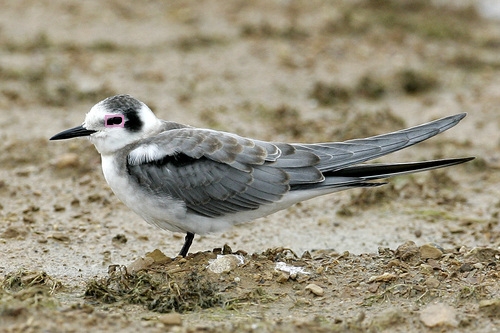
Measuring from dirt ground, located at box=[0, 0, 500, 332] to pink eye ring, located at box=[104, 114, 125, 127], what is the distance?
0.93 metres

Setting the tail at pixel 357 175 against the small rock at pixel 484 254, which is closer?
the tail at pixel 357 175

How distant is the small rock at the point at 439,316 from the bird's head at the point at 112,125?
235 cm

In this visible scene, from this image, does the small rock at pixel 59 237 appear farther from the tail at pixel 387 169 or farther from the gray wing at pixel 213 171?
the tail at pixel 387 169

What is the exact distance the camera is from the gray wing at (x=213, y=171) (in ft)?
20.1

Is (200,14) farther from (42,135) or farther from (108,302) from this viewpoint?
(108,302)

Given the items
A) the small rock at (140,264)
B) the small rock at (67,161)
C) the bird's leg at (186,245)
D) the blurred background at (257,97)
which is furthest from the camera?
the small rock at (67,161)

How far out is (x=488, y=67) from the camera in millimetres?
11789

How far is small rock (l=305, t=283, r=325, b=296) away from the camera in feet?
18.5

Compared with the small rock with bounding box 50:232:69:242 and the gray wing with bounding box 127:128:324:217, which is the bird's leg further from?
the small rock with bounding box 50:232:69:242

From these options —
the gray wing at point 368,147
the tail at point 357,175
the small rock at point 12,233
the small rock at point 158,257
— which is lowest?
the small rock at point 158,257

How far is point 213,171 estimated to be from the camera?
616 centimetres

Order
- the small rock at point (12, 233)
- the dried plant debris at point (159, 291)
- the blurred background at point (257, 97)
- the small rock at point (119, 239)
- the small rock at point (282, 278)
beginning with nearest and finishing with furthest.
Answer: the dried plant debris at point (159, 291) < the small rock at point (282, 278) < the small rock at point (12, 233) < the small rock at point (119, 239) < the blurred background at point (257, 97)

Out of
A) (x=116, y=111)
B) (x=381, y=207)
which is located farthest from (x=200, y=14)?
(x=116, y=111)

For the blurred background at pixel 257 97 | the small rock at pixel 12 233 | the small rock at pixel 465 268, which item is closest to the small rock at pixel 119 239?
the blurred background at pixel 257 97
